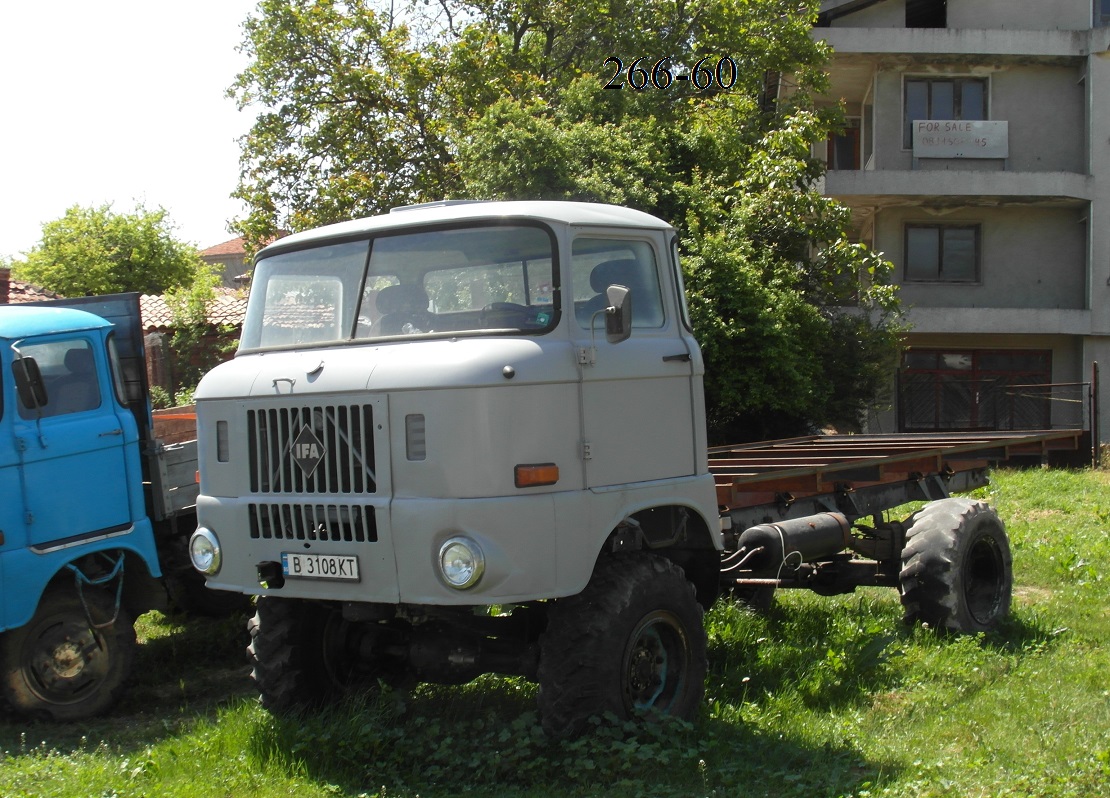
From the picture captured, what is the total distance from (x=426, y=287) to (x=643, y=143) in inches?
518

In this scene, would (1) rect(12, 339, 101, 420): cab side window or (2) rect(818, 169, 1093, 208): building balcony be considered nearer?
(1) rect(12, 339, 101, 420): cab side window

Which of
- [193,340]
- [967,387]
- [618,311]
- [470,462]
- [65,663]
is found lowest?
[967,387]

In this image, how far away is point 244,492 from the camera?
6074 millimetres

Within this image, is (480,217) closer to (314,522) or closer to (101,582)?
(314,522)

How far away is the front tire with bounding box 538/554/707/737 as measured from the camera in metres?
5.64

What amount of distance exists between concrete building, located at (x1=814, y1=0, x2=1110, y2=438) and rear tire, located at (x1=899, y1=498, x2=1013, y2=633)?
16.4m

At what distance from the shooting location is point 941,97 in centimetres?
2597

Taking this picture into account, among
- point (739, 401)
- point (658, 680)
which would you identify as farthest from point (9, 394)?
point (739, 401)

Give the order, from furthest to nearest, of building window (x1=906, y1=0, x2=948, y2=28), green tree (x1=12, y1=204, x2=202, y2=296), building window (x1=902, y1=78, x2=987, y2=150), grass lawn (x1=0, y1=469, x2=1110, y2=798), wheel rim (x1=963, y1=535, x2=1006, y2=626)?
green tree (x1=12, y1=204, x2=202, y2=296)
building window (x1=906, y1=0, x2=948, y2=28)
building window (x1=902, y1=78, x2=987, y2=150)
wheel rim (x1=963, y1=535, x2=1006, y2=626)
grass lawn (x1=0, y1=469, x2=1110, y2=798)

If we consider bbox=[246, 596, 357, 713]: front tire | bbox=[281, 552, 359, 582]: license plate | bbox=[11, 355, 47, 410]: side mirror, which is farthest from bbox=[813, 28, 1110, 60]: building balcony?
bbox=[281, 552, 359, 582]: license plate

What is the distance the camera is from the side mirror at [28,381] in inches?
299

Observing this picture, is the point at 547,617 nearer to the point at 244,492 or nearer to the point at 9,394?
the point at 244,492

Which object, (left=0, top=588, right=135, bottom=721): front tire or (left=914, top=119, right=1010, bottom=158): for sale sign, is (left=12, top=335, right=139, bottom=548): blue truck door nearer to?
(left=0, top=588, right=135, bottom=721): front tire

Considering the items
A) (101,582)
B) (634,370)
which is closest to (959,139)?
(634,370)
